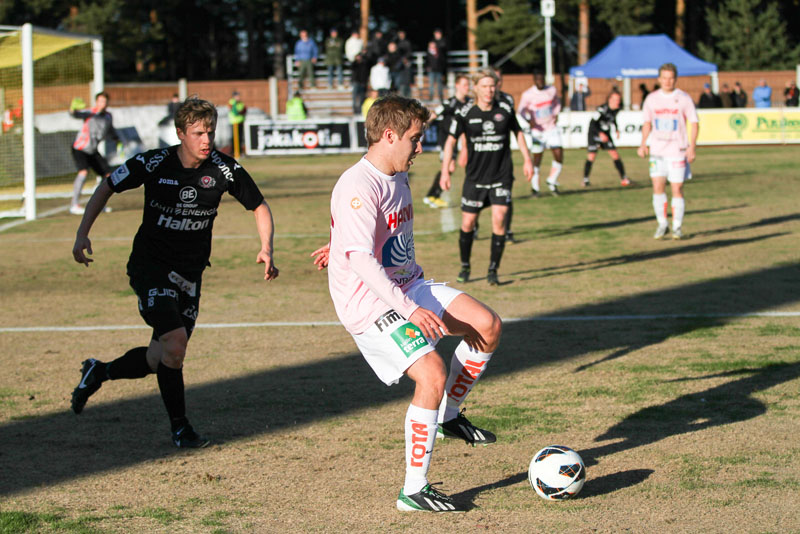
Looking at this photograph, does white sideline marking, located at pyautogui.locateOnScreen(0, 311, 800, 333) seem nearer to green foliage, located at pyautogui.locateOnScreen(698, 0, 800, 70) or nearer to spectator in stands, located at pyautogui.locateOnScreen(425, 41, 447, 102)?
spectator in stands, located at pyautogui.locateOnScreen(425, 41, 447, 102)

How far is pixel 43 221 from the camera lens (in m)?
16.9

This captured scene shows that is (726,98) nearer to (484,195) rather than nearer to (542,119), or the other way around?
(542,119)

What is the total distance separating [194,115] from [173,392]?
5.42 ft

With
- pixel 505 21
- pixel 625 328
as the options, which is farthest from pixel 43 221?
pixel 505 21

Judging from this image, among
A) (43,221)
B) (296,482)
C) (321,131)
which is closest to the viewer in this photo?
(296,482)

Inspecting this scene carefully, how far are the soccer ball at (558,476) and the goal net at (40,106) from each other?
14430 mm

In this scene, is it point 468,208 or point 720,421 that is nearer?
point 720,421

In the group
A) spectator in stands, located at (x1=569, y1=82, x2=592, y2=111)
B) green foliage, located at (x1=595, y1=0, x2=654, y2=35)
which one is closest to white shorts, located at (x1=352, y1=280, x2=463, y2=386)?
spectator in stands, located at (x1=569, y1=82, x2=592, y2=111)

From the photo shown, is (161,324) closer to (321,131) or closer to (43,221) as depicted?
(43,221)

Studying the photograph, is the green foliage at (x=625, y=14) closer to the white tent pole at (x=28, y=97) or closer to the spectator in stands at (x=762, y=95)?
the spectator in stands at (x=762, y=95)

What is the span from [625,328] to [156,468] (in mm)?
4646

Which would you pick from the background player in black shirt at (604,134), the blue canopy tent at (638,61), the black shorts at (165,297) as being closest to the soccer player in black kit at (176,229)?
the black shorts at (165,297)

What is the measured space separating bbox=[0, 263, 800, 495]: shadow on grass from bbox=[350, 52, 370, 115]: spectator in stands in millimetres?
26416

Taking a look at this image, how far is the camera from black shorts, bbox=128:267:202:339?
18.1ft
